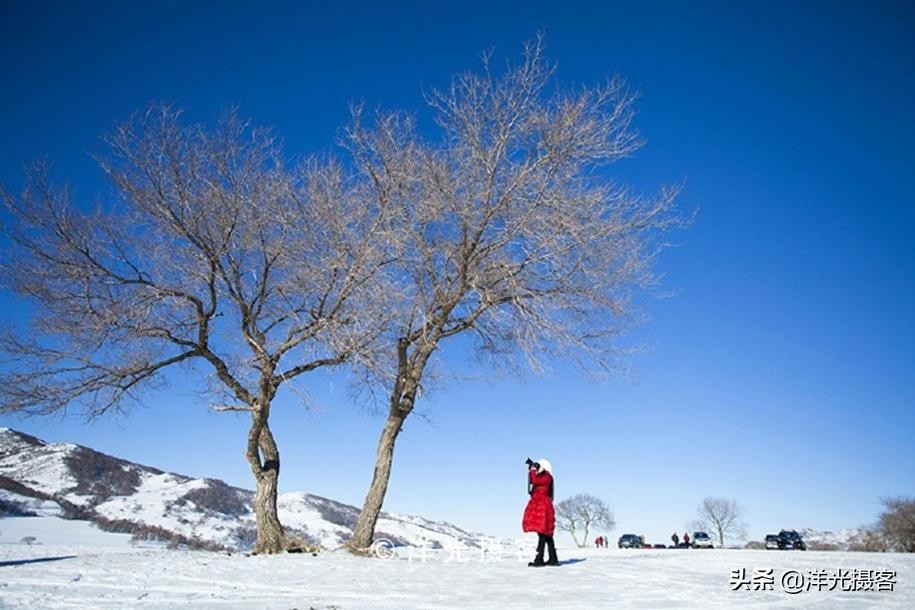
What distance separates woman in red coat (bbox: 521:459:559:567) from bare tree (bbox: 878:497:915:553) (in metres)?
50.4

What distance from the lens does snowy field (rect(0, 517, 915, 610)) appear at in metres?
5.83

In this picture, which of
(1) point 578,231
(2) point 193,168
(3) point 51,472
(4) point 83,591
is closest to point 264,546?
(4) point 83,591

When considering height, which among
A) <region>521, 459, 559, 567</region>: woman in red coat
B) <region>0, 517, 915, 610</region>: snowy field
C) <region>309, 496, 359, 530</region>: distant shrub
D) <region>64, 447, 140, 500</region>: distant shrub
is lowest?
<region>0, 517, 915, 610</region>: snowy field

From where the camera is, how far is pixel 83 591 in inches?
238

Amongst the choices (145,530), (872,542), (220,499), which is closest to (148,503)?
(220,499)

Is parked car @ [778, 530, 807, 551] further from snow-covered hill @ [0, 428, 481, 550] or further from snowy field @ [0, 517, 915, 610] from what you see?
snowy field @ [0, 517, 915, 610]

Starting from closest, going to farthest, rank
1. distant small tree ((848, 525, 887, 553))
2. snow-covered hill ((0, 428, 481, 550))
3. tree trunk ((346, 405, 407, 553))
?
tree trunk ((346, 405, 407, 553)), distant small tree ((848, 525, 887, 553)), snow-covered hill ((0, 428, 481, 550))

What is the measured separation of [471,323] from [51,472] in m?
88.1

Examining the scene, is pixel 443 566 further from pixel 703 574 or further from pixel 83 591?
pixel 83 591

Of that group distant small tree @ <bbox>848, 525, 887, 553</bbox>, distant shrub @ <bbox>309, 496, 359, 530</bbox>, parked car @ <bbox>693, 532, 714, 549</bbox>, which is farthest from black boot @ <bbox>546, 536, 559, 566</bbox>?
distant shrub @ <bbox>309, 496, 359, 530</bbox>

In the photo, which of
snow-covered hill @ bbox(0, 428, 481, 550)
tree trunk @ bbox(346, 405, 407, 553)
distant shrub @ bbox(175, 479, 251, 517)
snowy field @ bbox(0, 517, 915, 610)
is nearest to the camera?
snowy field @ bbox(0, 517, 915, 610)

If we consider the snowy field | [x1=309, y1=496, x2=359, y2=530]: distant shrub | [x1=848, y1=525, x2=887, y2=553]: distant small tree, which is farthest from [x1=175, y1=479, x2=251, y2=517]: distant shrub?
the snowy field

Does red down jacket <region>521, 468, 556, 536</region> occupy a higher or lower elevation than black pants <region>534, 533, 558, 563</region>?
higher

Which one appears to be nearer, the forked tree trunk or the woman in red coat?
the woman in red coat
